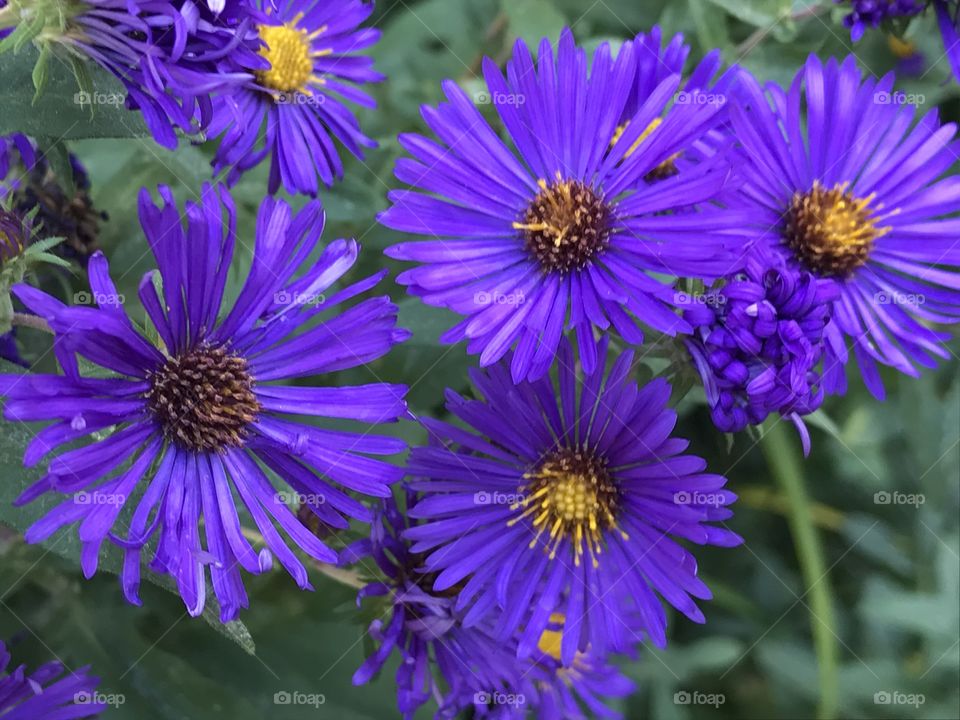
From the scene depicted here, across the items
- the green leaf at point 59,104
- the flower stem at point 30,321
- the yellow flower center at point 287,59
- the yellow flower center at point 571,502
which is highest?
the yellow flower center at point 287,59

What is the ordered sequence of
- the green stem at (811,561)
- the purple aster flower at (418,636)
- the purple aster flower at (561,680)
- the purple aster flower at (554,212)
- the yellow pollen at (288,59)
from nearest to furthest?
1. the purple aster flower at (554,212)
2. the purple aster flower at (418,636)
3. the purple aster flower at (561,680)
4. the yellow pollen at (288,59)
5. the green stem at (811,561)

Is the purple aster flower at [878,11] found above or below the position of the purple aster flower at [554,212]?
above

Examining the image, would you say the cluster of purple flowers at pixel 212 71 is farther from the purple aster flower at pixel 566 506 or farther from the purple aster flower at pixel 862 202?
the purple aster flower at pixel 862 202

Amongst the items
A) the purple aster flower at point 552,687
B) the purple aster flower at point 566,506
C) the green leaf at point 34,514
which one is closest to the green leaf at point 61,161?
the green leaf at point 34,514

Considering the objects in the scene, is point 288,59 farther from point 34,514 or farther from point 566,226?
point 34,514

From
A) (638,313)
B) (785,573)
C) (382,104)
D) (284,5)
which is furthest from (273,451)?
(785,573)

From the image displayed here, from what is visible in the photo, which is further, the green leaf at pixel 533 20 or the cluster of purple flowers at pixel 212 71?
the green leaf at pixel 533 20

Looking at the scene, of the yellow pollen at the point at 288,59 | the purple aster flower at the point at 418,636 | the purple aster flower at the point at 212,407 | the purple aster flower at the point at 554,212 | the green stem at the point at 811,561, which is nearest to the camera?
the purple aster flower at the point at 212,407

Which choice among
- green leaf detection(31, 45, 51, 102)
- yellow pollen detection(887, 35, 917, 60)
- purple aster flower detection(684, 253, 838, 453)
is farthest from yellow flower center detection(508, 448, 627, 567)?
yellow pollen detection(887, 35, 917, 60)
